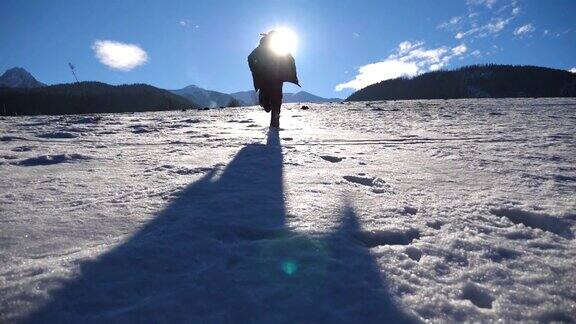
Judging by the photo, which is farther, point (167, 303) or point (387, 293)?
point (387, 293)

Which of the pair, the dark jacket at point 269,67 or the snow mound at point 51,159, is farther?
the dark jacket at point 269,67

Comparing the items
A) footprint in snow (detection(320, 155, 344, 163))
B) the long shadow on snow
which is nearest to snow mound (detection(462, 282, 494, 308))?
the long shadow on snow

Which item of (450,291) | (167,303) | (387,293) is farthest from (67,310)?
(450,291)

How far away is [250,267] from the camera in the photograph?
5.33ft

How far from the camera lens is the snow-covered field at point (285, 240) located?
1.38 metres

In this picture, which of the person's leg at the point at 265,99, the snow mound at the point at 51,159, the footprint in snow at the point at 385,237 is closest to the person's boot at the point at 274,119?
the person's leg at the point at 265,99

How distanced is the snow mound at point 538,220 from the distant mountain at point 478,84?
356 feet

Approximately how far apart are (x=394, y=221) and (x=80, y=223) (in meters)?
1.69

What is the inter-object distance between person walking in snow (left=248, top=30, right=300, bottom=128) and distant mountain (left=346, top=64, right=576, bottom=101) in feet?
339

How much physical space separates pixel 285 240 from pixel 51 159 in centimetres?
316

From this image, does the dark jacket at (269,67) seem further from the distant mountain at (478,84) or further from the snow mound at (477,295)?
the distant mountain at (478,84)

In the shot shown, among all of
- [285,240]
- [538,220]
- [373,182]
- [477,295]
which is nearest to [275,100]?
[373,182]

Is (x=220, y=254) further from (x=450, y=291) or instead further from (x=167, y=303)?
(x=450, y=291)

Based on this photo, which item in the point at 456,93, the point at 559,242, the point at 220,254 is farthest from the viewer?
the point at 456,93
